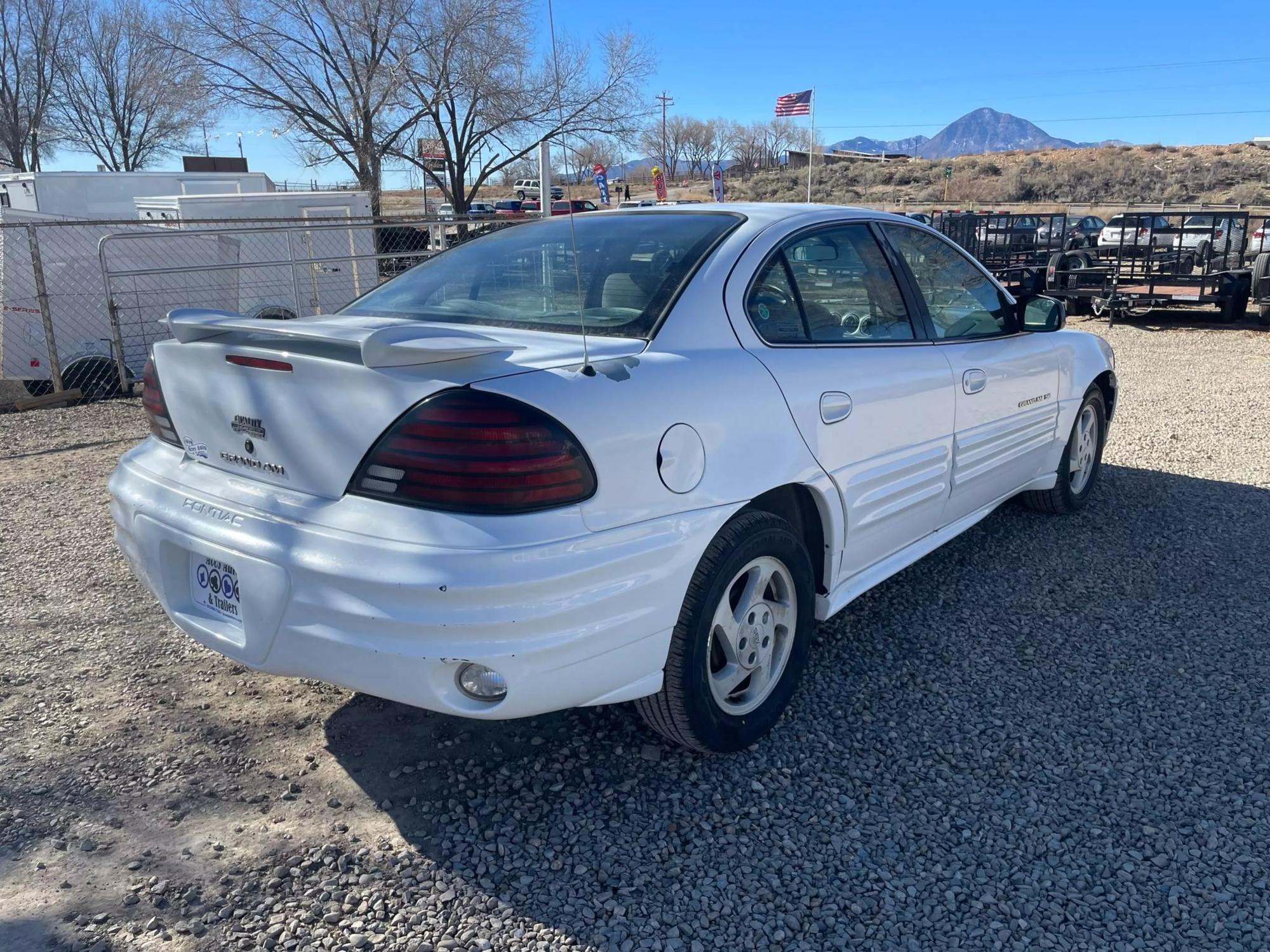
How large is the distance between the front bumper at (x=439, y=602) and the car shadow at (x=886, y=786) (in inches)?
17.9

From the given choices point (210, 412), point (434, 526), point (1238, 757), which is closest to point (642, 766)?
point (434, 526)

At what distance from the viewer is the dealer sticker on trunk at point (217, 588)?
8.45 feet

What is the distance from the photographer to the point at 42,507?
553 cm

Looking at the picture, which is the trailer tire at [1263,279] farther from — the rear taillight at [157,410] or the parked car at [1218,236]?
the rear taillight at [157,410]

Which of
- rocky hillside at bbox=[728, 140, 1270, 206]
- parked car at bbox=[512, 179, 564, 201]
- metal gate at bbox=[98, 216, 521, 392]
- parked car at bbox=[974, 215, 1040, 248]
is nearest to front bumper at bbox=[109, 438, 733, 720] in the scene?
metal gate at bbox=[98, 216, 521, 392]

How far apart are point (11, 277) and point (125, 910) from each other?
8905mm

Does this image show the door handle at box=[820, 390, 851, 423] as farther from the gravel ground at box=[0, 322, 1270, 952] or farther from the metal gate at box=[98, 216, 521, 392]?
the metal gate at box=[98, 216, 521, 392]

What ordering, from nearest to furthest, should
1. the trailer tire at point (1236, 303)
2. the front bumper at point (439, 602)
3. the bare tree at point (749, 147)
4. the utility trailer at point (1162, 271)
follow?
the front bumper at point (439, 602), the utility trailer at point (1162, 271), the trailer tire at point (1236, 303), the bare tree at point (749, 147)

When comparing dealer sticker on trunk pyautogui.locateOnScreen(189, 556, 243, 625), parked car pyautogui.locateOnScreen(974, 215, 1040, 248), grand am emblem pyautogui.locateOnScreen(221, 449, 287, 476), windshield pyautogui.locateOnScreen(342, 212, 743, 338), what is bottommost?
dealer sticker on trunk pyautogui.locateOnScreen(189, 556, 243, 625)

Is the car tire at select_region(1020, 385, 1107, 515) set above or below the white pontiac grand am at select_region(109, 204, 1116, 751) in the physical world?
below

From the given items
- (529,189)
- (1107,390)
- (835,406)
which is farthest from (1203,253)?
(529,189)

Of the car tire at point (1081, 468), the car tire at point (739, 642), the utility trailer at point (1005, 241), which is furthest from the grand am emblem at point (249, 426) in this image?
the utility trailer at point (1005, 241)

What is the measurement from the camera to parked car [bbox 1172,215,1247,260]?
45.9 feet

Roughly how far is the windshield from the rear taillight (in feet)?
2.34
